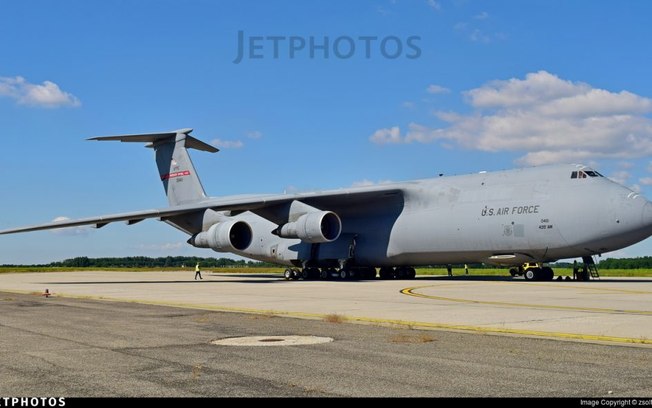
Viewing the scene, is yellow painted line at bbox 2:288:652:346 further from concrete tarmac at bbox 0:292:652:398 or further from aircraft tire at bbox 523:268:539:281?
aircraft tire at bbox 523:268:539:281

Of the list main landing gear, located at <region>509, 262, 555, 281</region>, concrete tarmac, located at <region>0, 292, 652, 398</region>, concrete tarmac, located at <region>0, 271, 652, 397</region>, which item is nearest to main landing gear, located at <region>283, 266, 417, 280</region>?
main landing gear, located at <region>509, 262, 555, 281</region>

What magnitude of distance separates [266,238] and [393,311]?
2526 centimetres

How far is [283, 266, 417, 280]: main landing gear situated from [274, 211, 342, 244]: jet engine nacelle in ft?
11.9

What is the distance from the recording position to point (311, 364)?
834 centimetres

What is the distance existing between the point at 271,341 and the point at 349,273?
2696 cm

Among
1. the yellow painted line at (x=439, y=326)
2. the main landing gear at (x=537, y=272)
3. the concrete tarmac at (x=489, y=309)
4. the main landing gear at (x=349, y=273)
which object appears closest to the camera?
the yellow painted line at (x=439, y=326)

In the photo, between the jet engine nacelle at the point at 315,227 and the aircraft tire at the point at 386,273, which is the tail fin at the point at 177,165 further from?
the aircraft tire at the point at 386,273

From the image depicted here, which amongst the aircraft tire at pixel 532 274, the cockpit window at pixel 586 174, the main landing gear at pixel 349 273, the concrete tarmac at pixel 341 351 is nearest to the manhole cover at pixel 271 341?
the concrete tarmac at pixel 341 351

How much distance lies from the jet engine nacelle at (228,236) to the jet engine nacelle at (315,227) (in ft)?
7.50

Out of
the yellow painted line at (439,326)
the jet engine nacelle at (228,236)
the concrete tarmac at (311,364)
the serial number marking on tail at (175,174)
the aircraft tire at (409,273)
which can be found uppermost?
the serial number marking on tail at (175,174)

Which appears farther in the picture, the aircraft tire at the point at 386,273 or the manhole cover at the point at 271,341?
the aircraft tire at the point at 386,273

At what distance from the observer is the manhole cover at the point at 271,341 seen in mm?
10398

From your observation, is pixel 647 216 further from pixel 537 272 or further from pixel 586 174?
pixel 537 272

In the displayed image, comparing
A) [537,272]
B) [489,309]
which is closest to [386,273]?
[537,272]
